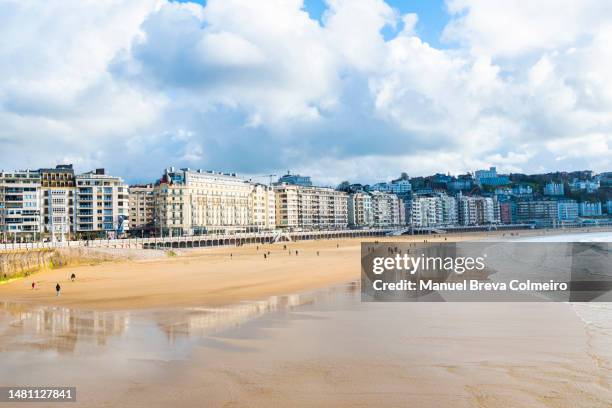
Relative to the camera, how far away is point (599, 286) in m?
30.3

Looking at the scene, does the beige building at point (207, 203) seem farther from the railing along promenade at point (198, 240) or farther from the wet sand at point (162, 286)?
the wet sand at point (162, 286)

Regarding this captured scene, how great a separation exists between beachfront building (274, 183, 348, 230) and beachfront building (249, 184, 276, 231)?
2.83 metres

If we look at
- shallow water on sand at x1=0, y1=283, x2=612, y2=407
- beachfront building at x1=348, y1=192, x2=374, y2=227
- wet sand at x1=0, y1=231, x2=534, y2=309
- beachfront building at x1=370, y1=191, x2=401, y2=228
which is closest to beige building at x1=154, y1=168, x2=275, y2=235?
beachfront building at x1=348, y1=192, x2=374, y2=227

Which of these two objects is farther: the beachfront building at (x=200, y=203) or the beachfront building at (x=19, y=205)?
the beachfront building at (x=200, y=203)

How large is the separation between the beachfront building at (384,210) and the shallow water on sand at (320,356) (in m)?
161

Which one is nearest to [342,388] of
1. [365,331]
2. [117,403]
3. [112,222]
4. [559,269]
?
[117,403]

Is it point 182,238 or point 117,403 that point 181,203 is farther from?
point 117,403

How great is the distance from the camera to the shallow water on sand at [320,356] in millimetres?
11859

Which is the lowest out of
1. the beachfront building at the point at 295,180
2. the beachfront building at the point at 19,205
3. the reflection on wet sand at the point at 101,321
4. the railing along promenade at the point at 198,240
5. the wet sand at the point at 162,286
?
the reflection on wet sand at the point at 101,321

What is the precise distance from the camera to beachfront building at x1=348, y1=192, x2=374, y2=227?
178 meters

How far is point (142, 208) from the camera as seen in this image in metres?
120

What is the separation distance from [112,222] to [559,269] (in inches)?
3177

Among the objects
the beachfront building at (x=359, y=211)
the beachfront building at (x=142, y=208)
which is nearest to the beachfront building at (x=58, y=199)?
the beachfront building at (x=142, y=208)

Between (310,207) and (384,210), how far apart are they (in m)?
38.1
